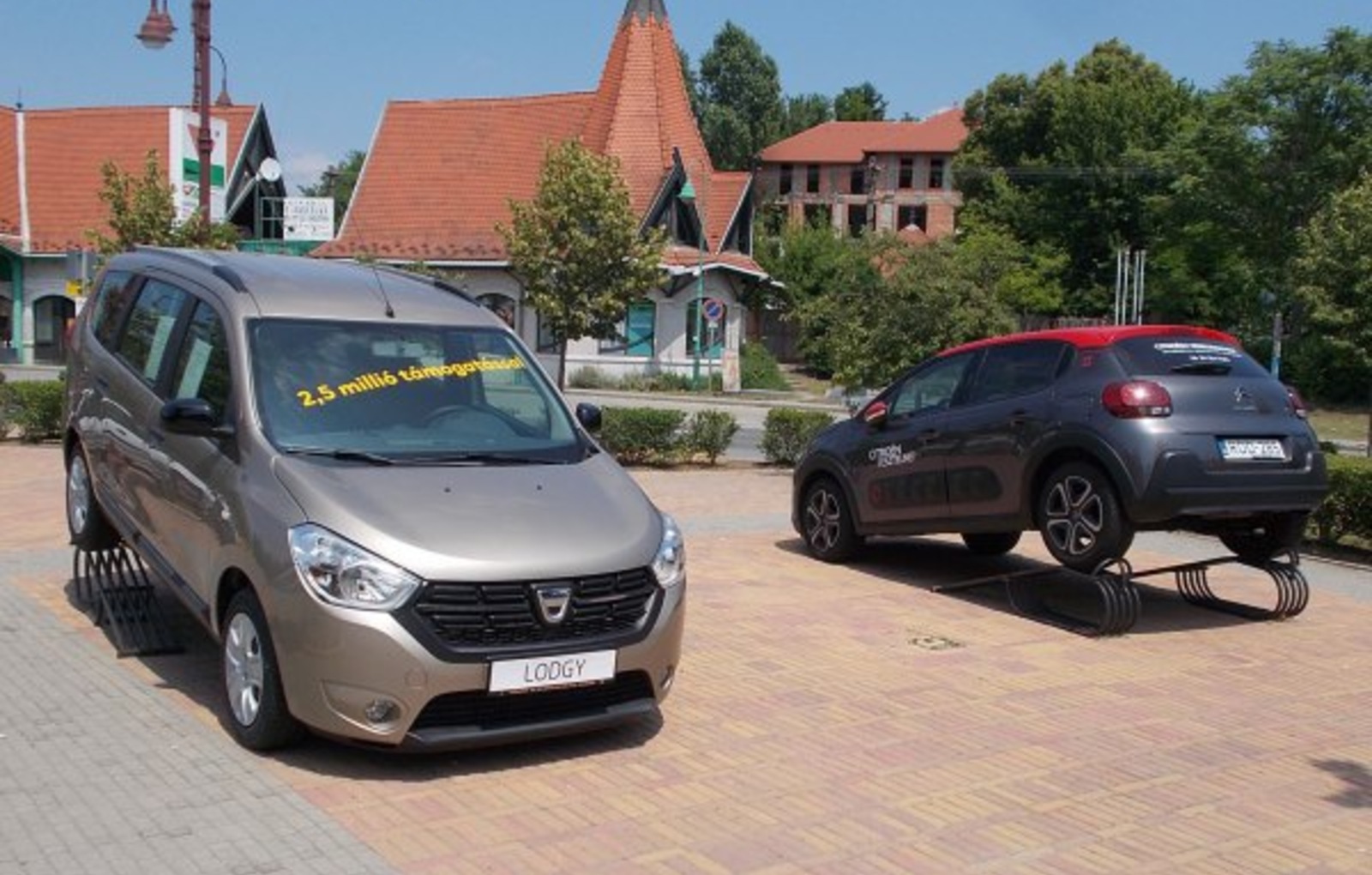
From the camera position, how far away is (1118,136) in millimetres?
62719

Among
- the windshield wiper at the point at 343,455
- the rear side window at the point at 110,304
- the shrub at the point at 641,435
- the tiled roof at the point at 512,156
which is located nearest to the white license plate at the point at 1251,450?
the windshield wiper at the point at 343,455

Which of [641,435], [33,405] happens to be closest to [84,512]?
[641,435]

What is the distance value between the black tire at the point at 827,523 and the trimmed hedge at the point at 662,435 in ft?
22.6

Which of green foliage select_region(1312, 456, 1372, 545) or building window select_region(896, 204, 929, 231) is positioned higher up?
building window select_region(896, 204, 929, 231)

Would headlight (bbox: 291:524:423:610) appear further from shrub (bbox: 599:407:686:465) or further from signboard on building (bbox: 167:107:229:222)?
signboard on building (bbox: 167:107:229:222)

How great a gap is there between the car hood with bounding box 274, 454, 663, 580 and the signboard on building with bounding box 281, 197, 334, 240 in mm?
39230

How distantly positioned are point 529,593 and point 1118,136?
6291cm

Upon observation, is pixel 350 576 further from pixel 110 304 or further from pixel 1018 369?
pixel 1018 369

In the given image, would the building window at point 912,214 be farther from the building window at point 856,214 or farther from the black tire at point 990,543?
the black tire at point 990,543

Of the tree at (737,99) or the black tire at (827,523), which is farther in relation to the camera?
the tree at (737,99)

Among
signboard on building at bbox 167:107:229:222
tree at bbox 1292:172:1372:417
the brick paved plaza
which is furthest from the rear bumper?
signboard on building at bbox 167:107:229:222

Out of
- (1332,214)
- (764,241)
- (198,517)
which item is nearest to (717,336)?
(764,241)

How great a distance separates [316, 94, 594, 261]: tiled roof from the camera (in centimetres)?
4497

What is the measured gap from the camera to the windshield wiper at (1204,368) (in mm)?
8266
